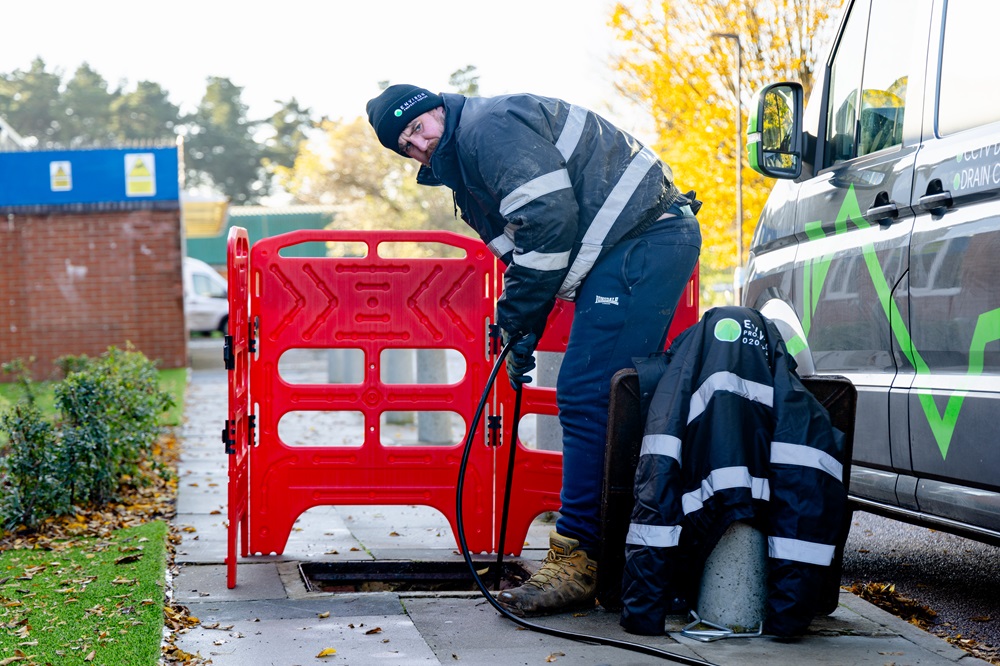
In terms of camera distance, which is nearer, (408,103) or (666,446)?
(666,446)

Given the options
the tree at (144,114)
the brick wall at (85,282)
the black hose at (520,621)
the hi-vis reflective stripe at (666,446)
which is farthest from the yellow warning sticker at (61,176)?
the tree at (144,114)

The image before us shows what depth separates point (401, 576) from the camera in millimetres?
4688

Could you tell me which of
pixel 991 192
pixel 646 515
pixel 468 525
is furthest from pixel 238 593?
pixel 991 192

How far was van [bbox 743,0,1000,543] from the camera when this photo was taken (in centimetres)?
342

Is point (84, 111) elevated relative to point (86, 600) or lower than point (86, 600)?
elevated

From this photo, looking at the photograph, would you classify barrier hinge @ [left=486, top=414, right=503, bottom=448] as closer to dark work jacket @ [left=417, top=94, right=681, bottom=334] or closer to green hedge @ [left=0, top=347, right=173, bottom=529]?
dark work jacket @ [left=417, top=94, right=681, bottom=334]

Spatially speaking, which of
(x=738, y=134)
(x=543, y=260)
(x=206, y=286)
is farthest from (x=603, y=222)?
(x=206, y=286)

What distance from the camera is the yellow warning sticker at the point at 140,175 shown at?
16422 millimetres

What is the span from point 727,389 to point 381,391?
6.20 feet

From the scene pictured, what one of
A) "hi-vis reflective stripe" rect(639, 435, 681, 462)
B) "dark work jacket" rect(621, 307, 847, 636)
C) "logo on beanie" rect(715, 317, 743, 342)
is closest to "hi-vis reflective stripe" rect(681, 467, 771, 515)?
"dark work jacket" rect(621, 307, 847, 636)

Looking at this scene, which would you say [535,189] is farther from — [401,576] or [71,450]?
[71,450]

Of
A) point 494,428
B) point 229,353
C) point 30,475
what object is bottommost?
point 30,475

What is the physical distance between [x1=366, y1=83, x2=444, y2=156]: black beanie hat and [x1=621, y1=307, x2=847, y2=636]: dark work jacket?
134 centimetres

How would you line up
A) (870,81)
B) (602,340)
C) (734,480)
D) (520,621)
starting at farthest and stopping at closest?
(870,81)
(602,340)
(520,621)
(734,480)
